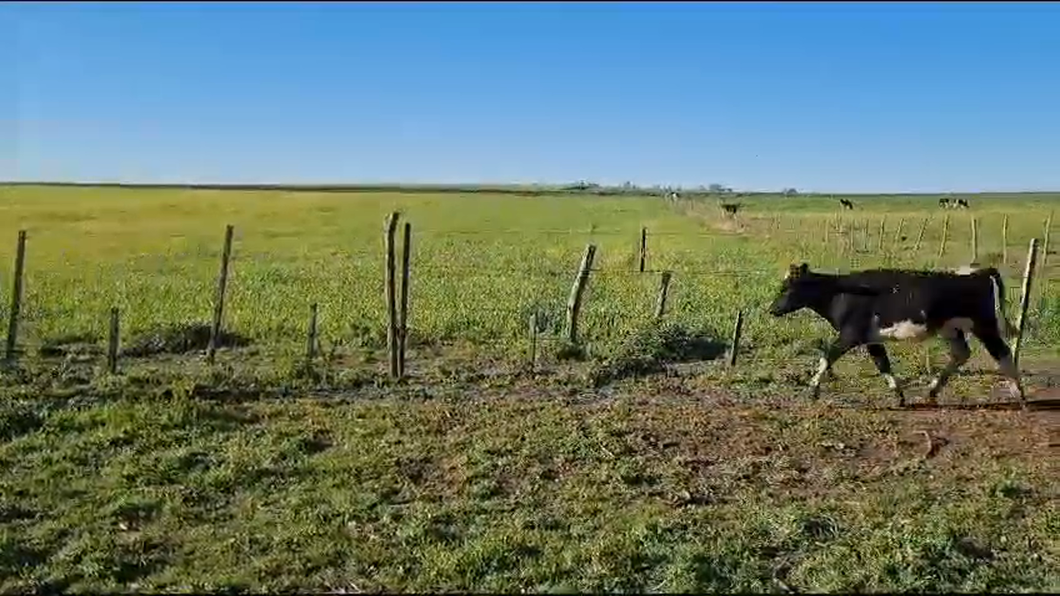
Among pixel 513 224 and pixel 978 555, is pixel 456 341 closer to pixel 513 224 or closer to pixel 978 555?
pixel 978 555

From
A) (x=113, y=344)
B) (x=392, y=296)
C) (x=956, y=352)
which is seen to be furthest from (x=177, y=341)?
(x=956, y=352)

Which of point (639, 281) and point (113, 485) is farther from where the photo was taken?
point (639, 281)

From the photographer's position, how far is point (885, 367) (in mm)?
11375

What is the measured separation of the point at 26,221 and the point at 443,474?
43004mm

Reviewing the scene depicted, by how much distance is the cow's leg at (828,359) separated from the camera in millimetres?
11289

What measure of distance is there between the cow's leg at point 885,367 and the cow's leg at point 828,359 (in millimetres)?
295

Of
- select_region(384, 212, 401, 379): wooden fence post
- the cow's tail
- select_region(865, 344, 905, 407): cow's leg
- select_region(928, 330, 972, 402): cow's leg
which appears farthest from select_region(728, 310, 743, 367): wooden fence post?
select_region(384, 212, 401, 379): wooden fence post

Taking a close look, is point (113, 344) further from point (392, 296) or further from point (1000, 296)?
point (1000, 296)

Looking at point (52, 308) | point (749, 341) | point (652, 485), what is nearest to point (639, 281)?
point (749, 341)

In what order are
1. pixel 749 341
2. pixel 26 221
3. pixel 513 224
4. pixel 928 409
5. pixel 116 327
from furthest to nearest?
pixel 513 224 < pixel 26 221 < pixel 749 341 < pixel 116 327 < pixel 928 409

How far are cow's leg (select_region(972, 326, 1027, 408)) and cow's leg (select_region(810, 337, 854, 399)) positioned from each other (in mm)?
1388

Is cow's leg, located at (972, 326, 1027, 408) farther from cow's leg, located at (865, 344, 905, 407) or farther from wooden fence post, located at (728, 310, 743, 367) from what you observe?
wooden fence post, located at (728, 310, 743, 367)

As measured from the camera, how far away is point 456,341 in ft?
48.2

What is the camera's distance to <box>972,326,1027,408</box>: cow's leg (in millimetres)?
11180
